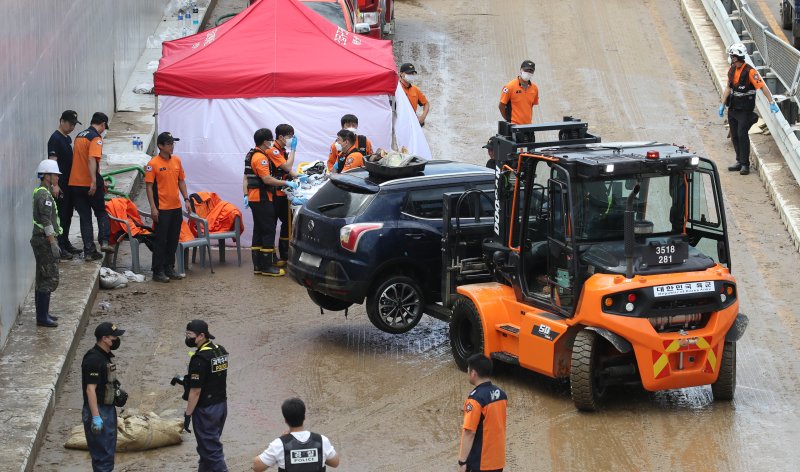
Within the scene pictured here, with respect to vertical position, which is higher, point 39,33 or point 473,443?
point 39,33

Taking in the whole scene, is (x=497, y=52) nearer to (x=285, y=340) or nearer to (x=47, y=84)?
(x=47, y=84)

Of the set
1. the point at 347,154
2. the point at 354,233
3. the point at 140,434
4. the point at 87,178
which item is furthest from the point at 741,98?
the point at 140,434

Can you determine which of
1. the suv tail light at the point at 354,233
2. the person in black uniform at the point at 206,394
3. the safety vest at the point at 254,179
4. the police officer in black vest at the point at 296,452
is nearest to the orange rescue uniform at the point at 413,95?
the safety vest at the point at 254,179

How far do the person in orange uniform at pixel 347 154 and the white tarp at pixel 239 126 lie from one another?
1345 millimetres

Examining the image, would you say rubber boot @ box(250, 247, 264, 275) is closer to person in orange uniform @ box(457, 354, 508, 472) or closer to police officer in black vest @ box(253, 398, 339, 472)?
person in orange uniform @ box(457, 354, 508, 472)

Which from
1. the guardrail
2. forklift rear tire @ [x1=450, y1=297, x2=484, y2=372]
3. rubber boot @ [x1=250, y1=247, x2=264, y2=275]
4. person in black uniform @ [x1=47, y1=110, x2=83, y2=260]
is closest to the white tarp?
rubber boot @ [x1=250, y1=247, x2=264, y2=275]

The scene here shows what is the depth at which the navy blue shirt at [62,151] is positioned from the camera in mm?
15242

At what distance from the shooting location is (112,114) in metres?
22.8

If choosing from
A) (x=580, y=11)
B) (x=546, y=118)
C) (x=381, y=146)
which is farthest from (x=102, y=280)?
(x=580, y=11)

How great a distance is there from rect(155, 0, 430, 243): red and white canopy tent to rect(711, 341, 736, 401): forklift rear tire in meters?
7.44

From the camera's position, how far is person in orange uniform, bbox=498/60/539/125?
19419 mm

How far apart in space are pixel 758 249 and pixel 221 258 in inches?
272

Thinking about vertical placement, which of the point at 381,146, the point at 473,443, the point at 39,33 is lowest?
the point at 473,443

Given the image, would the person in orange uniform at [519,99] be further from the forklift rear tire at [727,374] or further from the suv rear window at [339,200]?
the forklift rear tire at [727,374]
